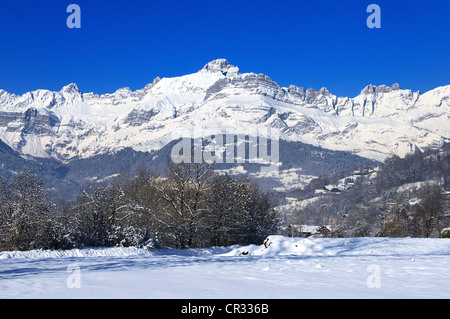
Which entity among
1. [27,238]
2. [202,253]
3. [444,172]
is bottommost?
[202,253]

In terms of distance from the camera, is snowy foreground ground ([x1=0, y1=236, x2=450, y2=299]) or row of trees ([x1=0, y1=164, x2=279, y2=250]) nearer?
snowy foreground ground ([x1=0, y1=236, x2=450, y2=299])

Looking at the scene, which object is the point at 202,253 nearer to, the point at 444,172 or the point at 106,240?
the point at 106,240

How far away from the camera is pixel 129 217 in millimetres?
32906

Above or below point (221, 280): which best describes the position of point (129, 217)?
above

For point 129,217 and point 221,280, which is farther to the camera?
point 129,217

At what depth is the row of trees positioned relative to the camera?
2227cm

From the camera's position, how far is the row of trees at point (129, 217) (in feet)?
73.1

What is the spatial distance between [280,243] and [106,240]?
11166mm

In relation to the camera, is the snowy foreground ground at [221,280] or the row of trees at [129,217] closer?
the snowy foreground ground at [221,280]
